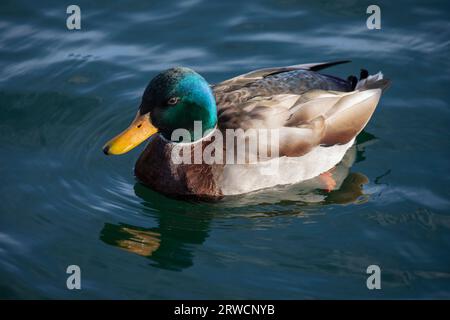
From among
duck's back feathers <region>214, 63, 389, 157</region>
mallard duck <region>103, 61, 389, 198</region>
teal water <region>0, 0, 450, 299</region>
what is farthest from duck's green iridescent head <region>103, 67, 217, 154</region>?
teal water <region>0, 0, 450, 299</region>

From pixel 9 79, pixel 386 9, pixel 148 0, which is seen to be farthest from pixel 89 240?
pixel 386 9

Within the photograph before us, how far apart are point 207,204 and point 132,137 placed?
1088mm

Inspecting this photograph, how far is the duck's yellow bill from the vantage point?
24.6 ft

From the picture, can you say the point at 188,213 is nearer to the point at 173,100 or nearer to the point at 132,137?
the point at 132,137

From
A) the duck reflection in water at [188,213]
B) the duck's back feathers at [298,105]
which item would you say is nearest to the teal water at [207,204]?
the duck reflection in water at [188,213]

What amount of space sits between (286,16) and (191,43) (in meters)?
1.47

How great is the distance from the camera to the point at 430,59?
9.77 metres

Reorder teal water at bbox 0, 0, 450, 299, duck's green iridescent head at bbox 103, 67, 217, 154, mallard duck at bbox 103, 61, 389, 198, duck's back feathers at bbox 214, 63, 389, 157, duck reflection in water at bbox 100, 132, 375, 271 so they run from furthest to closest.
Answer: duck's back feathers at bbox 214, 63, 389, 157, mallard duck at bbox 103, 61, 389, 198, duck's green iridescent head at bbox 103, 67, 217, 154, duck reflection in water at bbox 100, 132, 375, 271, teal water at bbox 0, 0, 450, 299

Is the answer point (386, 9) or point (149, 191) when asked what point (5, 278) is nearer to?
point (149, 191)

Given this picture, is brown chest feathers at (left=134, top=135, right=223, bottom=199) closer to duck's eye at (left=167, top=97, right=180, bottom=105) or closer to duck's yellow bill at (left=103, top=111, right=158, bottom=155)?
→ duck's yellow bill at (left=103, top=111, right=158, bottom=155)

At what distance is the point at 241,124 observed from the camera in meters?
7.63

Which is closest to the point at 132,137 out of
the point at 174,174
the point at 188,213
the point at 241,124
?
the point at 174,174

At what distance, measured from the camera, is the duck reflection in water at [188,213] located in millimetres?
7234

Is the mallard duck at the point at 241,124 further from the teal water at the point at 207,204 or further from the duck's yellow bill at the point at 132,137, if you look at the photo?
the teal water at the point at 207,204
